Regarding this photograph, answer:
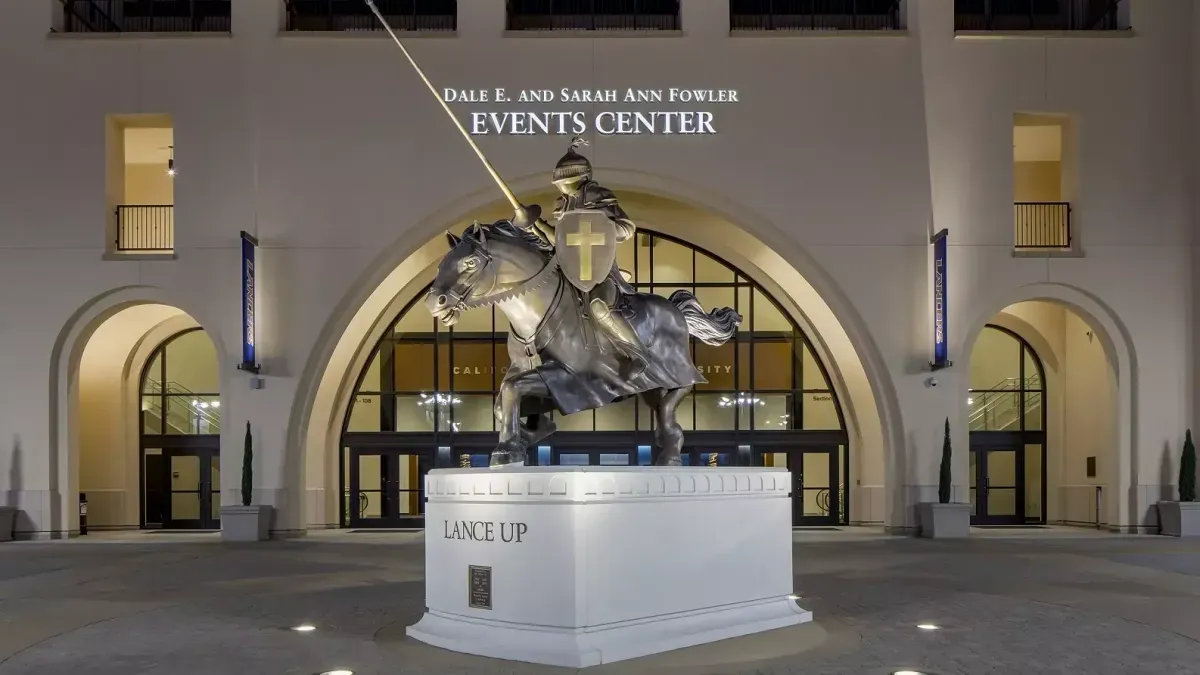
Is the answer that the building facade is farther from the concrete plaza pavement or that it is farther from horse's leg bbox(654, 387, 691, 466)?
horse's leg bbox(654, 387, 691, 466)

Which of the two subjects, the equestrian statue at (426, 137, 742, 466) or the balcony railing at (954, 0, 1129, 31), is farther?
the balcony railing at (954, 0, 1129, 31)

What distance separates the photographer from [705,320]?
997 centimetres

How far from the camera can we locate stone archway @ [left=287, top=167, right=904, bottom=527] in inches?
797

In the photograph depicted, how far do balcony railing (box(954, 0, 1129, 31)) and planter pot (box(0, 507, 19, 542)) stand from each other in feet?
69.6

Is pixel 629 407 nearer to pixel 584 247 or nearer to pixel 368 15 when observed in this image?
pixel 368 15

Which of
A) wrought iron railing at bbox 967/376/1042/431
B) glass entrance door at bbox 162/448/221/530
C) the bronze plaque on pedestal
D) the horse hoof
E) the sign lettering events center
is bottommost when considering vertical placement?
glass entrance door at bbox 162/448/221/530

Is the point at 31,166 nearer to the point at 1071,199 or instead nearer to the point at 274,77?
the point at 274,77

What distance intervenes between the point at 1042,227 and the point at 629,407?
373 inches

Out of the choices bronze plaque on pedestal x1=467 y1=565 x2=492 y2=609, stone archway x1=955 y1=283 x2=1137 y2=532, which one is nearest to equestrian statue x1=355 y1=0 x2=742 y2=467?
bronze plaque on pedestal x1=467 y1=565 x2=492 y2=609

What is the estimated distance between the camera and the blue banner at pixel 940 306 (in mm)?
19406

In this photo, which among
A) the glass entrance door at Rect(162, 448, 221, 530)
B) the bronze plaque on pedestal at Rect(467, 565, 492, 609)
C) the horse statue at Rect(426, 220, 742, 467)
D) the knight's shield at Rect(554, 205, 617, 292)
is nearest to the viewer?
the bronze plaque on pedestal at Rect(467, 565, 492, 609)

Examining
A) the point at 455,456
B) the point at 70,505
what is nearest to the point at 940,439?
the point at 455,456

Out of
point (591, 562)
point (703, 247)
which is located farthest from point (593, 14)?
point (591, 562)

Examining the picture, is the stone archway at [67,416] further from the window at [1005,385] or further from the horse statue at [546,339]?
the window at [1005,385]
